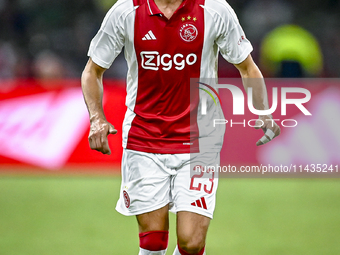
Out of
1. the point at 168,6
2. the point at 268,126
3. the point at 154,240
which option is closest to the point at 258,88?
the point at 268,126

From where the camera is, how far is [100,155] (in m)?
7.95

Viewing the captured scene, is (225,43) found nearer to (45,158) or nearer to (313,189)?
(313,189)

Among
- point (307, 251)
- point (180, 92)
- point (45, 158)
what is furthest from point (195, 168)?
point (45, 158)

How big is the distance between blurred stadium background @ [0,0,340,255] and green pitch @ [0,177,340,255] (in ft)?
0.04

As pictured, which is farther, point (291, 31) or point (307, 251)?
point (291, 31)

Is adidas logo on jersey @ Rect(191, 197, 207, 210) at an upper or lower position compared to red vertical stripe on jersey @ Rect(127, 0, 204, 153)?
lower

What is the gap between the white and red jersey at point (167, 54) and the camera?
139 inches

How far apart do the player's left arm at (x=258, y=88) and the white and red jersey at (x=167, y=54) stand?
0.07 m

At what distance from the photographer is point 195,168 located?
360 cm

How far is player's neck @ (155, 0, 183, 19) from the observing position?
3555 millimetres

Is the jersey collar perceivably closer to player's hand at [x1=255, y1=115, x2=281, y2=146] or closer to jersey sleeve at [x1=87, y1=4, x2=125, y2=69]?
jersey sleeve at [x1=87, y1=4, x2=125, y2=69]

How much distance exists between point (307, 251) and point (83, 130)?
3980mm

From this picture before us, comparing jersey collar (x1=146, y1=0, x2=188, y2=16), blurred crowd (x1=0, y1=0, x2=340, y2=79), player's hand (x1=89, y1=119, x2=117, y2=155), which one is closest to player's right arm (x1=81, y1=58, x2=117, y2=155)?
player's hand (x1=89, y1=119, x2=117, y2=155)

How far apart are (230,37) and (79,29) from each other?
814 centimetres
